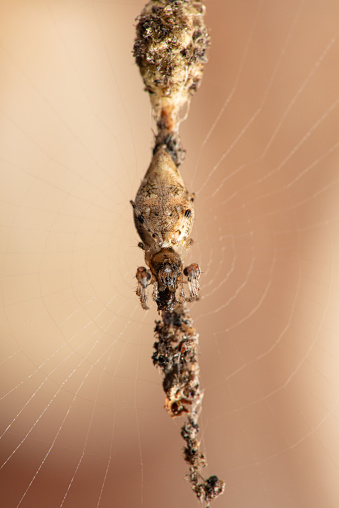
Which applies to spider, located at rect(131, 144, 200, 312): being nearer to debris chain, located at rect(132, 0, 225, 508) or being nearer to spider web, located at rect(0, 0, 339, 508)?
debris chain, located at rect(132, 0, 225, 508)

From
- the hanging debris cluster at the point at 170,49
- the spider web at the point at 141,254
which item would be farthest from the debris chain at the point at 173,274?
the spider web at the point at 141,254

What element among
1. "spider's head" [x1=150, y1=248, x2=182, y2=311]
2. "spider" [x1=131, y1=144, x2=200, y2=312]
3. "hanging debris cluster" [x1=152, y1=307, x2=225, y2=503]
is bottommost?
"hanging debris cluster" [x1=152, y1=307, x2=225, y2=503]

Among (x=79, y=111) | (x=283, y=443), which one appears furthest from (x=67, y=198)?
(x=283, y=443)

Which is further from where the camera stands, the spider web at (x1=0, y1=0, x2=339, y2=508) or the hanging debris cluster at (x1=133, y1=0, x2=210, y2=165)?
the spider web at (x1=0, y1=0, x2=339, y2=508)

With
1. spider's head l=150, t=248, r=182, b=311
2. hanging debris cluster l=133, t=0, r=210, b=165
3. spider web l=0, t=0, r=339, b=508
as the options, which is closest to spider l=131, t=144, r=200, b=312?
spider's head l=150, t=248, r=182, b=311

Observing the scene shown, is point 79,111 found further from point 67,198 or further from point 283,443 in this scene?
point 283,443

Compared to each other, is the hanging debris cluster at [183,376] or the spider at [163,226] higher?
the spider at [163,226]

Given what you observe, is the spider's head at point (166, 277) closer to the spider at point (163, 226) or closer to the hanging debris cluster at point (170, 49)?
the spider at point (163, 226)
